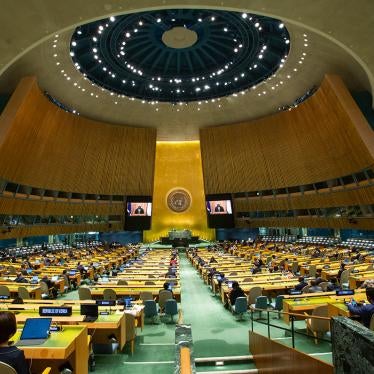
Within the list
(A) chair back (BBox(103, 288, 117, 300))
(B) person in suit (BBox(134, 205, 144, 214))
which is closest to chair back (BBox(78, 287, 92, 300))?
(A) chair back (BBox(103, 288, 117, 300))

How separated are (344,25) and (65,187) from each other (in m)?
23.7

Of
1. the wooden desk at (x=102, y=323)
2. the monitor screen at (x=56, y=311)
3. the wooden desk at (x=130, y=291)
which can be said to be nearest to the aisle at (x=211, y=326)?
the wooden desk at (x=130, y=291)

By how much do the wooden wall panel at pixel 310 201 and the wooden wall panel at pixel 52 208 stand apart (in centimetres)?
1270

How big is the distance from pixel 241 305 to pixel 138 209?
2507 centimetres

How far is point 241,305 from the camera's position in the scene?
874 centimetres

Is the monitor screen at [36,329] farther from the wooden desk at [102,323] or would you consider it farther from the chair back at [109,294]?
the chair back at [109,294]

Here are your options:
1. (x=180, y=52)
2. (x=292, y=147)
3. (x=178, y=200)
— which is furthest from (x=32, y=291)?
(x=178, y=200)

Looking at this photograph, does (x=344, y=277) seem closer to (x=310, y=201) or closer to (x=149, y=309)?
(x=149, y=309)

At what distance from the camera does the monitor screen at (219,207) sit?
33156 millimetres

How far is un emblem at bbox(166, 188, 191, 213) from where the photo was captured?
41.4m

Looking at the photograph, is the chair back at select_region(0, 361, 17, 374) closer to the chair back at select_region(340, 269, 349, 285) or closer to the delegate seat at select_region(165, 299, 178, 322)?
the delegate seat at select_region(165, 299, 178, 322)

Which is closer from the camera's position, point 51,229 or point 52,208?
point 52,208

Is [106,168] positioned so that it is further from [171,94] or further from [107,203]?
[171,94]

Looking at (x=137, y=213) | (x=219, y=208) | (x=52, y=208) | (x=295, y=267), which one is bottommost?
(x=295, y=267)
